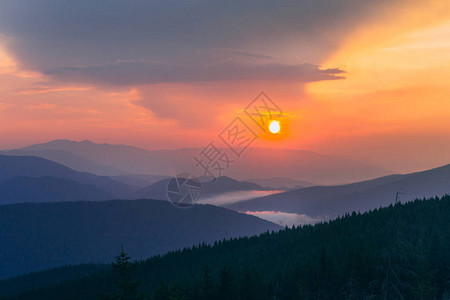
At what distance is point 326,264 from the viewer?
6588 centimetres

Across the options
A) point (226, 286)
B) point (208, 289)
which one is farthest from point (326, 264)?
point (208, 289)

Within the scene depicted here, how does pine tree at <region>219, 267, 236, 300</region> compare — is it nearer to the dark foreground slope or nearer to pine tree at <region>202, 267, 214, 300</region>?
the dark foreground slope

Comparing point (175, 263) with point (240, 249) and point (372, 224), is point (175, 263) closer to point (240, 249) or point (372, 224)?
point (240, 249)

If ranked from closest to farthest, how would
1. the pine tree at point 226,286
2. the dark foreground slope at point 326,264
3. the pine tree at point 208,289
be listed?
the dark foreground slope at point 326,264, the pine tree at point 226,286, the pine tree at point 208,289

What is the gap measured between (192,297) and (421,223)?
6997 cm

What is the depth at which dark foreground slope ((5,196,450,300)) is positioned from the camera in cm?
2856

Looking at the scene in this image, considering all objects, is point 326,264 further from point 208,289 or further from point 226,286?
point 208,289

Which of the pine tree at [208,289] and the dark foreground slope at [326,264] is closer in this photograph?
the dark foreground slope at [326,264]

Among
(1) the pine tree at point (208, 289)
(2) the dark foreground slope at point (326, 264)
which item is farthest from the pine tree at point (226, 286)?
(1) the pine tree at point (208, 289)

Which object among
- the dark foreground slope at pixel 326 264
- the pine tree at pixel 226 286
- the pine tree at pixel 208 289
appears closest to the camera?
the dark foreground slope at pixel 326 264

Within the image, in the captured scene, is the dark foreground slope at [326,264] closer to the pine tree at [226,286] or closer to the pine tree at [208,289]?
the pine tree at [208,289]

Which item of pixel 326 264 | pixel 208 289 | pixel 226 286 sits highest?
pixel 326 264

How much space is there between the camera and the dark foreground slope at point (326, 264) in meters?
28.6

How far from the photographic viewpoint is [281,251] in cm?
13788
